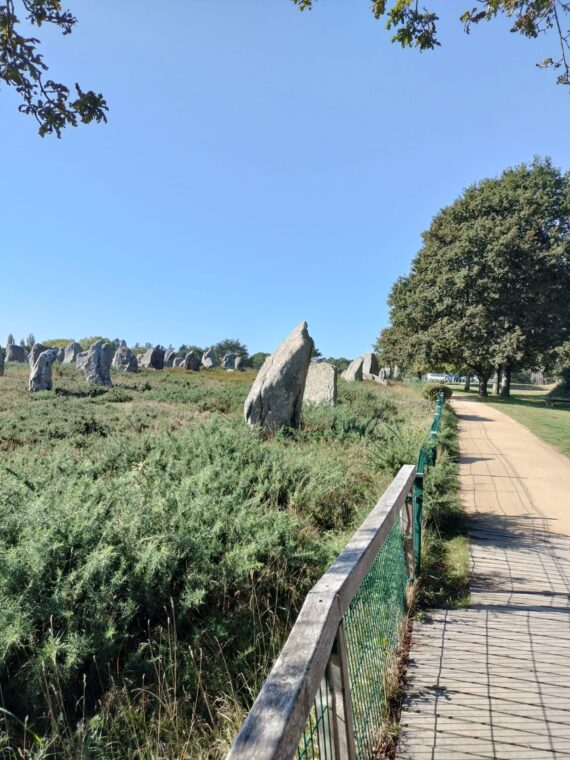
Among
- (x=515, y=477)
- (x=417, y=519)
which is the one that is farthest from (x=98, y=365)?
(x=417, y=519)

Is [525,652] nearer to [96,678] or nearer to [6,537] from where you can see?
[96,678]

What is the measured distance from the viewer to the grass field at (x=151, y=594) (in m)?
2.85

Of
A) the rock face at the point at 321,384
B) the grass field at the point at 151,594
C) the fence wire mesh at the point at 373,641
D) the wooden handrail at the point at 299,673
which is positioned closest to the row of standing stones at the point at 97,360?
the rock face at the point at 321,384

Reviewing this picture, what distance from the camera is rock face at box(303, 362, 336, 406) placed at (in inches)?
603

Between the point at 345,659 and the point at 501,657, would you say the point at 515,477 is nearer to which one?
the point at 501,657

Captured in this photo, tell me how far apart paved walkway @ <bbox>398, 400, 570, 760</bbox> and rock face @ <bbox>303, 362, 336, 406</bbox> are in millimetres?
8974

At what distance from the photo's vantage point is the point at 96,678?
10.6ft

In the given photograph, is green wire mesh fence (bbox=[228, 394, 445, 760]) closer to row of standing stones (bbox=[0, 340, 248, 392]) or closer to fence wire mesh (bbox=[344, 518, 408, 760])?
fence wire mesh (bbox=[344, 518, 408, 760])

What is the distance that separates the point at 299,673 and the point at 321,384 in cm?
1472

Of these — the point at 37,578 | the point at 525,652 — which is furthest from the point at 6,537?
the point at 525,652

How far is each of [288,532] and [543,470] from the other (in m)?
6.66

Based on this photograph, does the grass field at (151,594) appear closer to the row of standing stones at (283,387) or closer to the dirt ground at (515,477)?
the dirt ground at (515,477)

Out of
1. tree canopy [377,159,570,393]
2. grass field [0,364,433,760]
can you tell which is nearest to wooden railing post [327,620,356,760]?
grass field [0,364,433,760]

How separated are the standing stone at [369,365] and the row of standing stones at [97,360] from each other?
12661 mm
